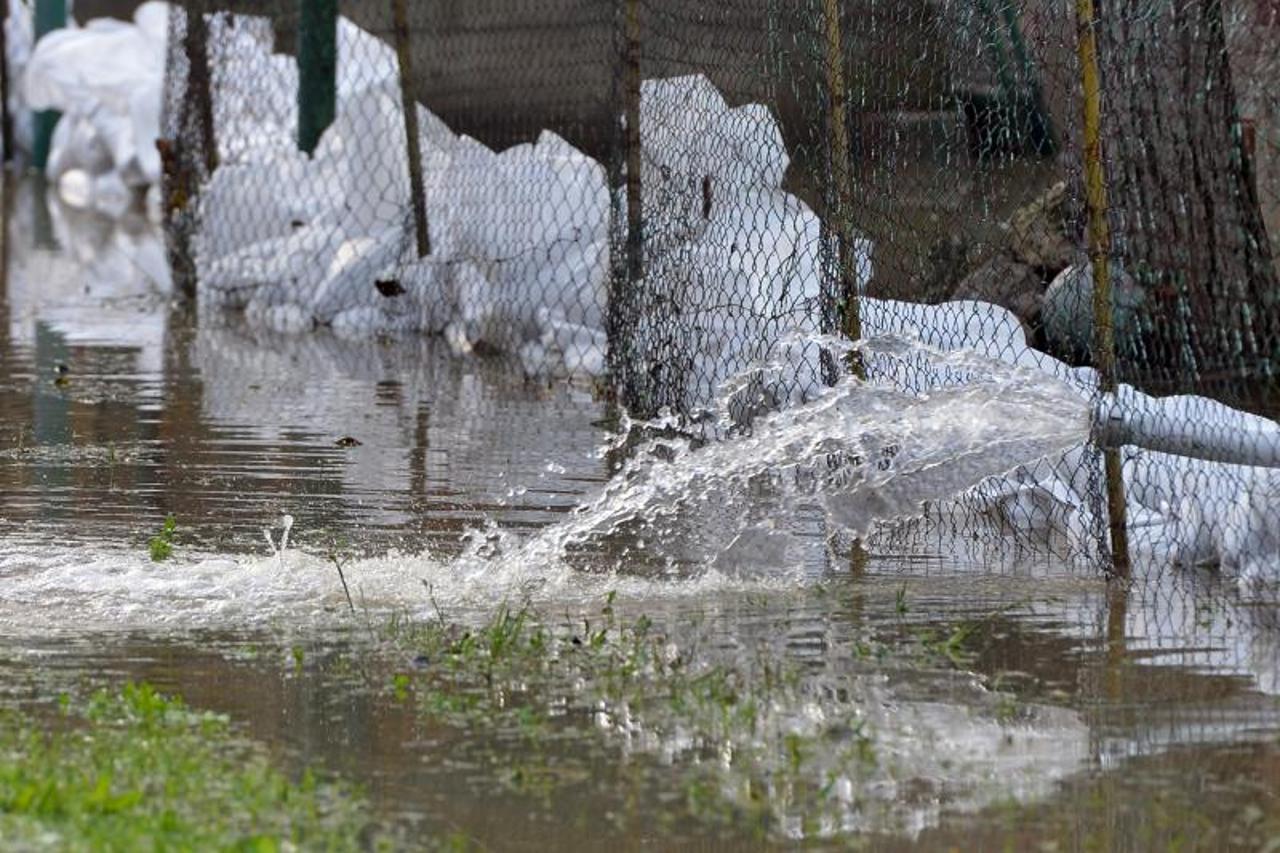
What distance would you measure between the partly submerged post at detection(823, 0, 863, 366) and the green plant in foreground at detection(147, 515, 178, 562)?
2331 mm

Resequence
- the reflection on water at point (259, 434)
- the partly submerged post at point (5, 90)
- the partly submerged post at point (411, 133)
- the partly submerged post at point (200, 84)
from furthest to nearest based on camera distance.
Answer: the partly submerged post at point (5, 90) → the partly submerged post at point (200, 84) → the partly submerged post at point (411, 133) → the reflection on water at point (259, 434)

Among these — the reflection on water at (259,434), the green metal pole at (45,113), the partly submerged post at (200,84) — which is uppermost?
the green metal pole at (45,113)

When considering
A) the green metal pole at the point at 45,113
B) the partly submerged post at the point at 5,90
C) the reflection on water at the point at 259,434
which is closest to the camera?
the reflection on water at the point at 259,434

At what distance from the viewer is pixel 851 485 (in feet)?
23.8

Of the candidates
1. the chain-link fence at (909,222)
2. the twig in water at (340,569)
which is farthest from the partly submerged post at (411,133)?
the twig in water at (340,569)

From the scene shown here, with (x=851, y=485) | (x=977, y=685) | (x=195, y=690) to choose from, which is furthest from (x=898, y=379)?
(x=195, y=690)

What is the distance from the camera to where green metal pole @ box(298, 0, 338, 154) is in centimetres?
1416

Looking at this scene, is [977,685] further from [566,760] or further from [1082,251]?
[1082,251]

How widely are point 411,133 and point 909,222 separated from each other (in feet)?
15.3

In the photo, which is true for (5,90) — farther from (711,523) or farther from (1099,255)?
(1099,255)

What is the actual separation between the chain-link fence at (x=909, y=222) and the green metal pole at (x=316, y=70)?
205 centimetres

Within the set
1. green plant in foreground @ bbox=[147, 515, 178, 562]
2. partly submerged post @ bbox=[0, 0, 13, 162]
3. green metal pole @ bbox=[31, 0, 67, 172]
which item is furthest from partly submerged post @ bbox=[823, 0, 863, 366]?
green metal pole @ bbox=[31, 0, 67, 172]

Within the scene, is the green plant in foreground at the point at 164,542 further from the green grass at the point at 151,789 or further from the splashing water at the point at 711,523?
the green grass at the point at 151,789

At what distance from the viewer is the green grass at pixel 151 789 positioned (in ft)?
13.5
